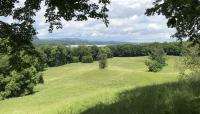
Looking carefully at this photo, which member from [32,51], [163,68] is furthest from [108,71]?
[32,51]

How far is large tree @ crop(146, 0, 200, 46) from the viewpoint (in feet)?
44.7

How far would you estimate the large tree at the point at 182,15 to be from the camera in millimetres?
13633

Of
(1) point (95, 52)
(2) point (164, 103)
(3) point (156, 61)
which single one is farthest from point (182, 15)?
(1) point (95, 52)

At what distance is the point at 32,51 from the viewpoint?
31.9ft

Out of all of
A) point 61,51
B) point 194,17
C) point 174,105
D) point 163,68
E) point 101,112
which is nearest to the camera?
point 174,105

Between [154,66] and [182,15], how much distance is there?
367ft

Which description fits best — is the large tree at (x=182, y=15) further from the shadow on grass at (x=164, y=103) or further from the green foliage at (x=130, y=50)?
the green foliage at (x=130, y=50)

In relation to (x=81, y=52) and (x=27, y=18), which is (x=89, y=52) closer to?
(x=81, y=52)

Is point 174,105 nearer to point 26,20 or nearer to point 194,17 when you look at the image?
point 194,17

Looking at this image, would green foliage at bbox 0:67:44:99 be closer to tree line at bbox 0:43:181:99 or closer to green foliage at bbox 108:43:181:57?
tree line at bbox 0:43:181:99

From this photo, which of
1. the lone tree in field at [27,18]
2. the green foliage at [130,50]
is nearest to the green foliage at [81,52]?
the green foliage at [130,50]

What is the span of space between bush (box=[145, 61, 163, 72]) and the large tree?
108835 mm

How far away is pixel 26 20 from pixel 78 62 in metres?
147

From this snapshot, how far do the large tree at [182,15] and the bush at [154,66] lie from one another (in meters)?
109
